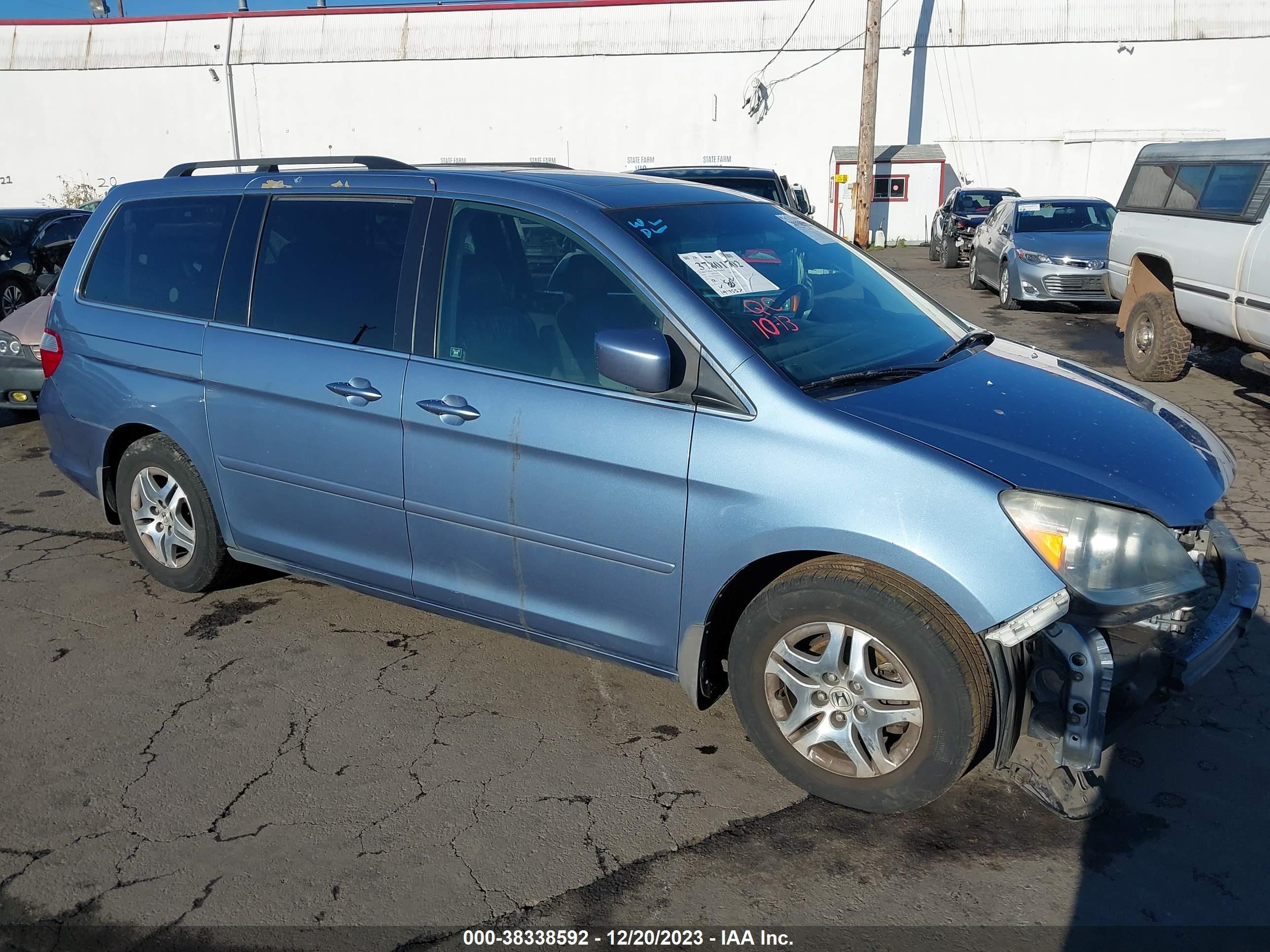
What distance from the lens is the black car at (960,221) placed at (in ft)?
69.1

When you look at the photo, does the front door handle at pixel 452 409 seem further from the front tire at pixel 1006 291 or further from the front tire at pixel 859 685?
the front tire at pixel 1006 291

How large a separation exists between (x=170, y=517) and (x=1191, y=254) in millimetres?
7692

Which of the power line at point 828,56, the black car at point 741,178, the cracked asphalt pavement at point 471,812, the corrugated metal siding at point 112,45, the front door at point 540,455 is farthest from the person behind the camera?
the corrugated metal siding at point 112,45

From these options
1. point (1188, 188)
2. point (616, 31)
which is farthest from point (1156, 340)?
point (616, 31)

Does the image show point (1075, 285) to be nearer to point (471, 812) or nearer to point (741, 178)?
point (741, 178)

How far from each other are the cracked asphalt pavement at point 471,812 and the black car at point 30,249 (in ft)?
27.4

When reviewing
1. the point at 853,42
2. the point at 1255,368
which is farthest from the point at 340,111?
the point at 1255,368

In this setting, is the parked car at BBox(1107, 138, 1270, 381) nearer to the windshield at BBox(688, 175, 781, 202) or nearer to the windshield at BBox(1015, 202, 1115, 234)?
the windshield at BBox(688, 175, 781, 202)

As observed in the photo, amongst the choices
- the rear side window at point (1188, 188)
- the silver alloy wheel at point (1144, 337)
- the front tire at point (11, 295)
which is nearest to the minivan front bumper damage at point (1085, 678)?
the rear side window at point (1188, 188)

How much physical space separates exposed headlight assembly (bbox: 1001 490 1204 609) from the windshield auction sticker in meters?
1.16

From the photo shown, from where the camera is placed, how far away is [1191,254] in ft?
27.1

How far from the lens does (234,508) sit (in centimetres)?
438

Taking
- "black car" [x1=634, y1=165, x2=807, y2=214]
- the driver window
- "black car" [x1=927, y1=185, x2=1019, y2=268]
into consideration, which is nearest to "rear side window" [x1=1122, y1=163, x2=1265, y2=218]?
"black car" [x1=634, y1=165, x2=807, y2=214]

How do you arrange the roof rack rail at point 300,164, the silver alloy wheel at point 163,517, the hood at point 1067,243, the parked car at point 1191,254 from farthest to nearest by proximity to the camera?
the hood at point 1067,243 < the parked car at point 1191,254 < the silver alloy wheel at point 163,517 < the roof rack rail at point 300,164
